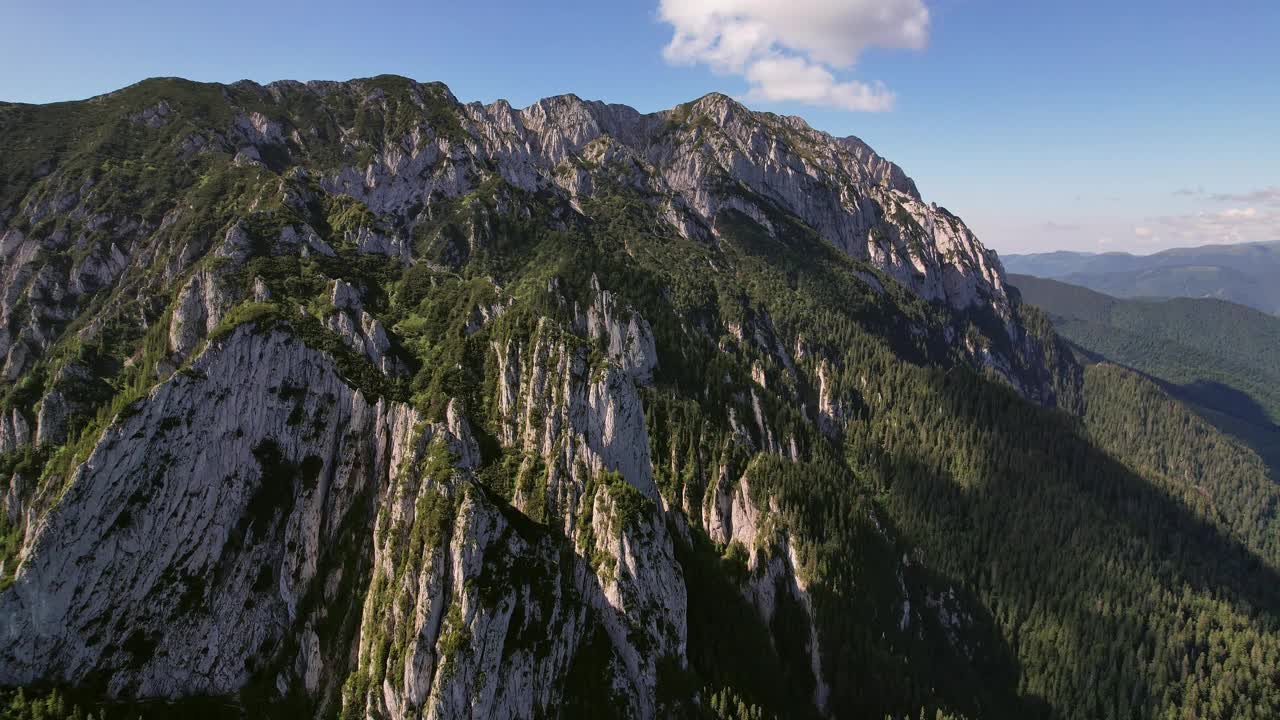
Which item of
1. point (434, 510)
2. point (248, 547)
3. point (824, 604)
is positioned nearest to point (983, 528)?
point (824, 604)

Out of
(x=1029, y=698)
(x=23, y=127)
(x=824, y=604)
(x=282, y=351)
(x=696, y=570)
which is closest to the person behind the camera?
(x=282, y=351)

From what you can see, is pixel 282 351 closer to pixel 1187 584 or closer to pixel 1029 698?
pixel 1029 698

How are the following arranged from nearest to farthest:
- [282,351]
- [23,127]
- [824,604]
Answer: [282,351], [824,604], [23,127]

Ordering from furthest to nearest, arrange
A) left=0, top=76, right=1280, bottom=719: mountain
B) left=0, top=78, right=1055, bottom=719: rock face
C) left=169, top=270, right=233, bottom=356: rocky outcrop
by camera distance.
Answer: left=169, top=270, right=233, bottom=356: rocky outcrop → left=0, top=76, right=1280, bottom=719: mountain → left=0, top=78, right=1055, bottom=719: rock face

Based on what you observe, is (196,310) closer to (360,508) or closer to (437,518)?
(360,508)

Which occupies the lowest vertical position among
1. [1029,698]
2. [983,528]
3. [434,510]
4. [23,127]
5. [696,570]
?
[1029,698]

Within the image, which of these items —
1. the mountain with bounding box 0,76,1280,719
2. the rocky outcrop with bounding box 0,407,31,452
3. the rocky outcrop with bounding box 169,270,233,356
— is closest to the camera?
the mountain with bounding box 0,76,1280,719

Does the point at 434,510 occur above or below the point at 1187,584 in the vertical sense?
above

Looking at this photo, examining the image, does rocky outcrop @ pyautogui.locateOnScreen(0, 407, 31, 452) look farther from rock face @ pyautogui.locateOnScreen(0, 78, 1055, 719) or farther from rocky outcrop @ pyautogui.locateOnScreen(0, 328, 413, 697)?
rocky outcrop @ pyautogui.locateOnScreen(0, 328, 413, 697)

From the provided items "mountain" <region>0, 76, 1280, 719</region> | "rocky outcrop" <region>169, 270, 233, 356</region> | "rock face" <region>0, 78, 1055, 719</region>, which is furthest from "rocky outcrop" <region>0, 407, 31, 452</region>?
"rocky outcrop" <region>169, 270, 233, 356</region>

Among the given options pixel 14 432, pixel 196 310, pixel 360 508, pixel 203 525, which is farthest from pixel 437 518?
pixel 14 432

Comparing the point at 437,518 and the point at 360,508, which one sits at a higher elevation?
the point at 437,518
